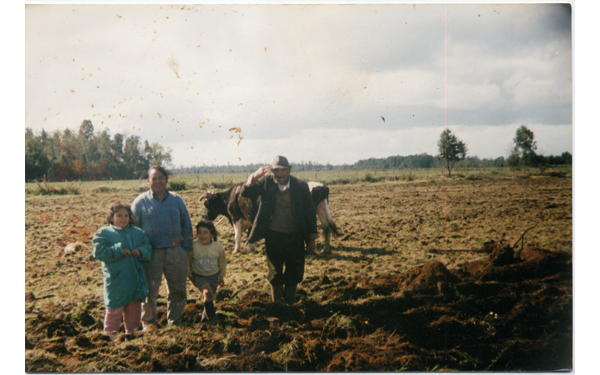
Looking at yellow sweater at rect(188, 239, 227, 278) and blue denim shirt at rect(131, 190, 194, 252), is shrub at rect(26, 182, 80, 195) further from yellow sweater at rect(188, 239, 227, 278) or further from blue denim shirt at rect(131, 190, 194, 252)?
yellow sweater at rect(188, 239, 227, 278)

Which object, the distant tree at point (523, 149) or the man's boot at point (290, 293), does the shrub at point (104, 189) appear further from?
the distant tree at point (523, 149)

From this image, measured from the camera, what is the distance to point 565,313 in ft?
12.7

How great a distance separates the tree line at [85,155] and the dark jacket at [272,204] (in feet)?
4.32

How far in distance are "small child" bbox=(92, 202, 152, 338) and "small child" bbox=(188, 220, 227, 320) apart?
495 mm

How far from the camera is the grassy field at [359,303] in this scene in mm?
3330

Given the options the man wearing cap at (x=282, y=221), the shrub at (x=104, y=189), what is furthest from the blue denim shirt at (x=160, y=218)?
the shrub at (x=104, y=189)

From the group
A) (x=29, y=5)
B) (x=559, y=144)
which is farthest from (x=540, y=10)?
(x=29, y=5)

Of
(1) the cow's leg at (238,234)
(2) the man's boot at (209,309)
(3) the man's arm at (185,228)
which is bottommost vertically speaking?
(2) the man's boot at (209,309)

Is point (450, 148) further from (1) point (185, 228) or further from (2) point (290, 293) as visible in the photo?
(1) point (185, 228)

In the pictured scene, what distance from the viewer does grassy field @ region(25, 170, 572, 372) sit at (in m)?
3.33

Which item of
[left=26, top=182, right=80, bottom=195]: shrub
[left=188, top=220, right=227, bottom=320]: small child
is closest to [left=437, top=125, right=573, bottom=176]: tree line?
[left=188, top=220, right=227, bottom=320]: small child

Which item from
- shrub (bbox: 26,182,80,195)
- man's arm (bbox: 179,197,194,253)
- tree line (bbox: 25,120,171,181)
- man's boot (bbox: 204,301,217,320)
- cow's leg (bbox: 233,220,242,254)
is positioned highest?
tree line (bbox: 25,120,171,181)

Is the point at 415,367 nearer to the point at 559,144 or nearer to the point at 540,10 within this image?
the point at 559,144

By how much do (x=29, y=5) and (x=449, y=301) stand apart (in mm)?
5970
